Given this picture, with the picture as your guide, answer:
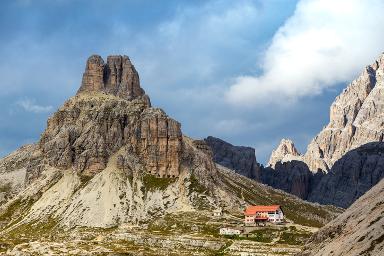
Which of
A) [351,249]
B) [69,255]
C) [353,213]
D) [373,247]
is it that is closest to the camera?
[373,247]

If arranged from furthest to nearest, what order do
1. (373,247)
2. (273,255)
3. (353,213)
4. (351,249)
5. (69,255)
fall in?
(69,255) → (273,255) → (353,213) → (351,249) → (373,247)

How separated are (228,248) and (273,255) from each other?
2235 cm

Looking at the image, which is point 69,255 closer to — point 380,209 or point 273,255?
point 273,255

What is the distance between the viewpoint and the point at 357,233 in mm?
49875

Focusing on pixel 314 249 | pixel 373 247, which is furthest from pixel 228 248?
pixel 373 247

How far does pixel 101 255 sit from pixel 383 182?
143 meters

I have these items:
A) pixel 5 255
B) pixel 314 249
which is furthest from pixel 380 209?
pixel 5 255

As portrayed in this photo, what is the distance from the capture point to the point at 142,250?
198 metres

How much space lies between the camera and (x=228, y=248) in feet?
637

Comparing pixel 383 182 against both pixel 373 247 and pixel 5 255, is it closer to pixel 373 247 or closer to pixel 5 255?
pixel 373 247

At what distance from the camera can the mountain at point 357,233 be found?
4566 cm

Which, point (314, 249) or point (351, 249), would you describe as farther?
point (314, 249)

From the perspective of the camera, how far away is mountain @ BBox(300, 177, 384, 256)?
1797 inches

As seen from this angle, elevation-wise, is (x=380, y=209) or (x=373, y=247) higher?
(x=380, y=209)
